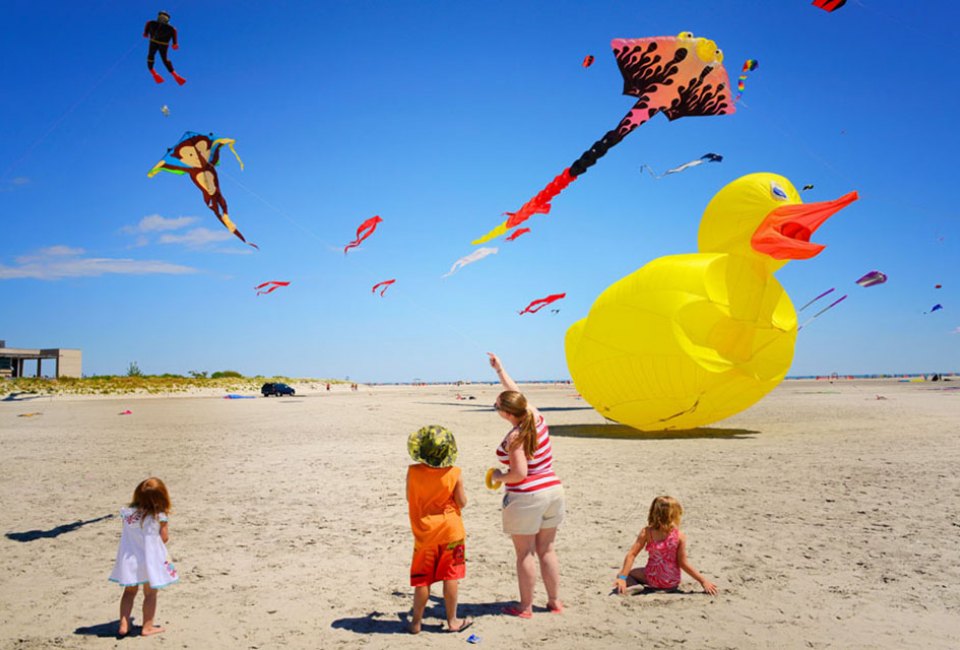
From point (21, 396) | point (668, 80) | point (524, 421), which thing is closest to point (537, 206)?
point (668, 80)

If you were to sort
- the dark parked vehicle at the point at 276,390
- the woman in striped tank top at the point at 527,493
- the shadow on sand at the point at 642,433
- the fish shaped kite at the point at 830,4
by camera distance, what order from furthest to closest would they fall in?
the dark parked vehicle at the point at 276,390, the shadow on sand at the point at 642,433, the fish shaped kite at the point at 830,4, the woman in striped tank top at the point at 527,493

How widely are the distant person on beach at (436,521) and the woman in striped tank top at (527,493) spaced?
0.33 meters

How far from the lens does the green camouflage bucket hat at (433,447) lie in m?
4.30

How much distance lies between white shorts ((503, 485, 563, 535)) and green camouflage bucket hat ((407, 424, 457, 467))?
49 cm

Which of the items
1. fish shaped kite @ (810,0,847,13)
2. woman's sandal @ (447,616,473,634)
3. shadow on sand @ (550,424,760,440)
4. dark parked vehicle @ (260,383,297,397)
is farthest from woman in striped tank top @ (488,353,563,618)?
dark parked vehicle @ (260,383,297,397)

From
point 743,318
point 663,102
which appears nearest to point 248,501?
point 663,102

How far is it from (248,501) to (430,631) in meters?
4.67

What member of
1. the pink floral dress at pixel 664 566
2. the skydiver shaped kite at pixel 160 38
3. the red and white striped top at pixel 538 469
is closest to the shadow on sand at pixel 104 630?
the red and white striped top at pixel 538 469

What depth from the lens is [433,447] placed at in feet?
14.1

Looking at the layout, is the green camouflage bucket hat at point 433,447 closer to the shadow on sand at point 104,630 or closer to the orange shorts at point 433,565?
the orange shorts at point 433,565

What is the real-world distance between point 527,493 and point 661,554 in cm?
135

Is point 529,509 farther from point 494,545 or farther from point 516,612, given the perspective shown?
point 494,545

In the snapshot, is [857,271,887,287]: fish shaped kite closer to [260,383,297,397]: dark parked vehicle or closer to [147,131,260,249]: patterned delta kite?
[147,131,260,249]: patterned delta kite

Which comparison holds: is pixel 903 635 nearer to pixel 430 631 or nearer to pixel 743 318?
pixel 430 631
